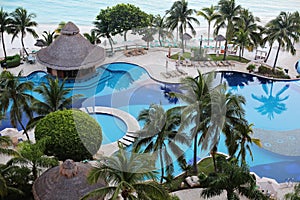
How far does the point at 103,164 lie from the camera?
451 inches

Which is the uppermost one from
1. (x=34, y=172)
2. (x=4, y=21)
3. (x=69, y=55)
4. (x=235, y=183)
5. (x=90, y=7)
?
(x=90, y=7)

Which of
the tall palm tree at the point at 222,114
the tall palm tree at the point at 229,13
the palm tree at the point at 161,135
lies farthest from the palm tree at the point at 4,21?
the tall palm tree at the point at 222,114

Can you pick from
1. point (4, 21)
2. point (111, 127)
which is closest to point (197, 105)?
point (111, 127)

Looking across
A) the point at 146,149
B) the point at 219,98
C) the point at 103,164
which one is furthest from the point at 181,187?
the point at 103,164

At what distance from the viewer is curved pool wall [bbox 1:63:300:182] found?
19656 mm

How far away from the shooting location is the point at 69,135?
17.1m

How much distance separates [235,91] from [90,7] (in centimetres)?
3975

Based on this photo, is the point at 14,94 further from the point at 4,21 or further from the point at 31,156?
the point at 4,21

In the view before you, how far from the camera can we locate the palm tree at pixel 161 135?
1470 centimetres

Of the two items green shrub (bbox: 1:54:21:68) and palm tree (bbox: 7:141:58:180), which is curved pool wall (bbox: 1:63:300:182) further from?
palm tree (bbox: 7:141:58:180)

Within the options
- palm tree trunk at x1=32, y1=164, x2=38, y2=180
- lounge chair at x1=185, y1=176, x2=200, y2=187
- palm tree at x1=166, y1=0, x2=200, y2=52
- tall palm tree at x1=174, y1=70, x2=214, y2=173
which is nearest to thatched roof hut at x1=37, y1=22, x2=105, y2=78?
palm tree at x1=166, y1=0, x2=200, y2=52

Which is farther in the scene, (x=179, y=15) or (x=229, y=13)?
(x=179, y=15)

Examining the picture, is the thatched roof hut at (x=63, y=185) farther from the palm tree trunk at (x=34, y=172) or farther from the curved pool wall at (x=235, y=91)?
the curved pool wall at (x=235, y=91)

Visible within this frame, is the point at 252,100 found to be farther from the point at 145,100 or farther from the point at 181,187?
the point at 181,187
